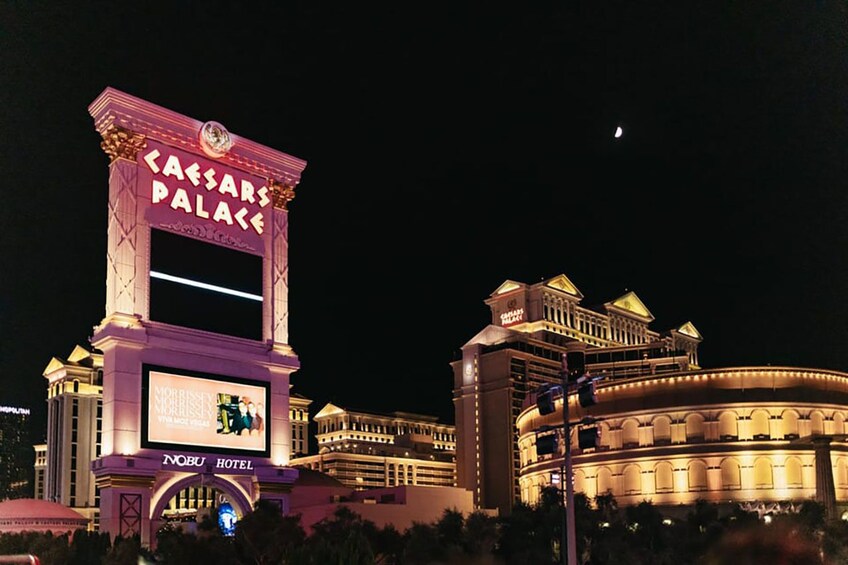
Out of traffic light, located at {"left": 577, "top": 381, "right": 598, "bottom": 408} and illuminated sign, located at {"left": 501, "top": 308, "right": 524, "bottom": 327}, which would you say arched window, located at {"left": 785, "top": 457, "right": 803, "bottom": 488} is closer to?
traffic light, located at {"left": 577, "top": 381, "right": 598, "bottom": 408}

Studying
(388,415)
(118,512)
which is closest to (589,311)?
(388,415)

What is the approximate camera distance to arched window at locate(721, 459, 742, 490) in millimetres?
88938

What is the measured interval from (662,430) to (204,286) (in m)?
48.1

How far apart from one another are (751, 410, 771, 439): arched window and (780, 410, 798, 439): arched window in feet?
4.79

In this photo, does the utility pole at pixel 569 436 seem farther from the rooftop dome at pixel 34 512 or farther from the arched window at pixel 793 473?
the arched window at pixel 793 473

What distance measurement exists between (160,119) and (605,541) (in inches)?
1661

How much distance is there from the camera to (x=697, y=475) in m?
90.5

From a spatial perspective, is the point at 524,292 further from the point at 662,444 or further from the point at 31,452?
the point at 31,452

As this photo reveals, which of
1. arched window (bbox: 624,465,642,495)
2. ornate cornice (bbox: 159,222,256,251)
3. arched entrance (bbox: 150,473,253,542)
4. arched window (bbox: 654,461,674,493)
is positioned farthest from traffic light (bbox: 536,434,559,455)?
arched window (bbox: 624,465,642,495)

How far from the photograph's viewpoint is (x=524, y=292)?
16988 cm

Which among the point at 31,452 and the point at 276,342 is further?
the point at 31,452

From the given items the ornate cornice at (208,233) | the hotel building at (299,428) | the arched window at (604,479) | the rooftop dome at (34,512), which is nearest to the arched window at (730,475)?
the arched window at (604,479)

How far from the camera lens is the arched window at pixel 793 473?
88.2m

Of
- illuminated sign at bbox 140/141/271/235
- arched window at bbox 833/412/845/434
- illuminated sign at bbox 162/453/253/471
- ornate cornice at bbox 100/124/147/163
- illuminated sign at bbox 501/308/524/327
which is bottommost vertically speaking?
illuminated sign at bbox 162/453/253/471
